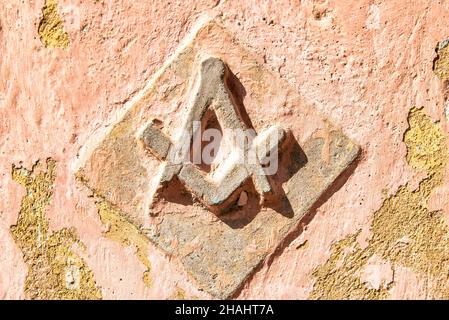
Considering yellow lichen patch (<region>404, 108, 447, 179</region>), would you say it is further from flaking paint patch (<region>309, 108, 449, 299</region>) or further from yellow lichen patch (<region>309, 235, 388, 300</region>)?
yellow lichen patch (<region>309, 235, 388, 300</region>)

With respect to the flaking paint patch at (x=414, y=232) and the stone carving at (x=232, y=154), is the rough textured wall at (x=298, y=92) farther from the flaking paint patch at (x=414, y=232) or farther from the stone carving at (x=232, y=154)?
the stone carving at (x=232, y=154)

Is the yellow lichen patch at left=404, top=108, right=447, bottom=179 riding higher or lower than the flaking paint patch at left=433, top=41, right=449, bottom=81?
lower

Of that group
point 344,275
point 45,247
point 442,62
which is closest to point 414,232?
point 344,275

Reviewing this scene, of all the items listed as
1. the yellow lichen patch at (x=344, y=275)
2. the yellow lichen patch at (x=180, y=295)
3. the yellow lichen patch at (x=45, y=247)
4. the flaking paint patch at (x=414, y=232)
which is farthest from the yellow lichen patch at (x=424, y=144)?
the yellow lichen patch at (x=45, y=247)

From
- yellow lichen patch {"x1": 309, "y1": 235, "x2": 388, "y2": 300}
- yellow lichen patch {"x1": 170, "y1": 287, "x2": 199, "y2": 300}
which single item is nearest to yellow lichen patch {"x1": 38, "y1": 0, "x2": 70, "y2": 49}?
yellow lichen patch {"x1": 170, "y1": 287, "x2": 199, "y2": 300}

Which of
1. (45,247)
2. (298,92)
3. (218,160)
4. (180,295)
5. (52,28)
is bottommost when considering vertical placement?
(180,295)

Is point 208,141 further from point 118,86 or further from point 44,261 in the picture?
point 44,261

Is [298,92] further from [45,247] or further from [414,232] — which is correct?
[45,247]

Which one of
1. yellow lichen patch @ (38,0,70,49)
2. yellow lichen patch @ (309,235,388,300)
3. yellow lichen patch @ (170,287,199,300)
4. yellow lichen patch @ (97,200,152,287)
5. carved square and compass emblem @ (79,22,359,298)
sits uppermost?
yellow lichen patch @ (38,0,70,49)
